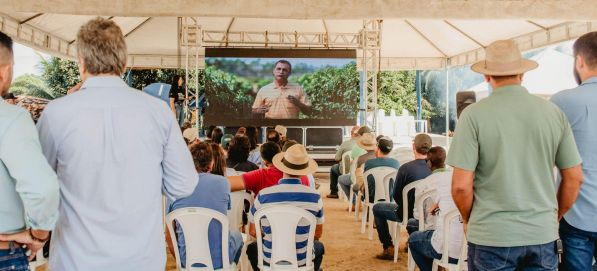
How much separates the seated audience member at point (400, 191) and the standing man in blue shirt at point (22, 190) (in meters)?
3.47

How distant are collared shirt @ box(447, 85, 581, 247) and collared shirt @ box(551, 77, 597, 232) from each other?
0.64ft

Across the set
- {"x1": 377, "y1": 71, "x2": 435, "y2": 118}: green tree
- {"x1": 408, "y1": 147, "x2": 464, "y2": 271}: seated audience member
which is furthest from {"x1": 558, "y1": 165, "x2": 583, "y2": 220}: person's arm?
{"x1": 377, "y1": 71, "x2": 435, "y2": 118}: green tree

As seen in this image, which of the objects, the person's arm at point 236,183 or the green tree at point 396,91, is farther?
the green tree at point 396,91

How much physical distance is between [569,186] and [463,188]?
0.46 meters

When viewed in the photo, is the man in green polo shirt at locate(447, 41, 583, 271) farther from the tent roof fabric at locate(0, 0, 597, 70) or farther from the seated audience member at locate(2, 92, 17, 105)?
the tent roof fabric at locate(0, 0, 597, 70)

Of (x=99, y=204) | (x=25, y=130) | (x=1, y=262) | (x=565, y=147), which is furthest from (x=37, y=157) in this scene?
A: (x=565, y=147)

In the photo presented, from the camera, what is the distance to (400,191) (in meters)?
4.66

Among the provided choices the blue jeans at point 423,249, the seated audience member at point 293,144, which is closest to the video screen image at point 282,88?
the seated audience member at point 293,144

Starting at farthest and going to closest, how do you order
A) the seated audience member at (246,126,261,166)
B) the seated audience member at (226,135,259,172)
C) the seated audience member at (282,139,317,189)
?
the seated audience member at (246,126,261,166) → the seated audience member at (226,135,259,172) → the seated audience member at (282,139,317,189)

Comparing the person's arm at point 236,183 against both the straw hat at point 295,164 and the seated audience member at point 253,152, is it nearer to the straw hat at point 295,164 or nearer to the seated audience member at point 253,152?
the straw hat at point 295,164

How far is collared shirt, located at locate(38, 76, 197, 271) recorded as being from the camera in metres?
1.63

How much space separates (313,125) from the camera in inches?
555

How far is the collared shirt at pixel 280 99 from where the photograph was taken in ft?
46.2

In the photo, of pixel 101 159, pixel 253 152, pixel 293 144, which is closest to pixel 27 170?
pixel 101 159
